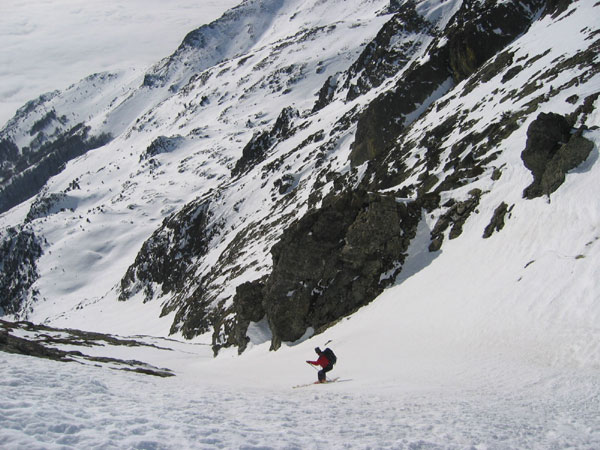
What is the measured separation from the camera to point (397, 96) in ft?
187

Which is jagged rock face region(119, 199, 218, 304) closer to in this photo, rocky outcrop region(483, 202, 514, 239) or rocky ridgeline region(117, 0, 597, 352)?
rocky ridgeline region(117, 0, 597, 352)

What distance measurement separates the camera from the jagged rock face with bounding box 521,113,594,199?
18266 millimetres

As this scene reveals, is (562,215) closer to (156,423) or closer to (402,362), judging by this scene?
(402,362)

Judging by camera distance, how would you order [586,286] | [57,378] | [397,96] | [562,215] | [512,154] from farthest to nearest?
[397,96], [512,154], [562,215], [586,286], [57,378]

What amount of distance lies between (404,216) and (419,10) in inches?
3281

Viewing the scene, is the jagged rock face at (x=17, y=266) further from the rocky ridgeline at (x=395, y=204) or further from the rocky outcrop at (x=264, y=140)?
the rocky ridgeline at (x=395, y=204)

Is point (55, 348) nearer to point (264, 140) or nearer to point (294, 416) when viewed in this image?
point (294, 416)

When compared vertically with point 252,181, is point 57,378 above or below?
below

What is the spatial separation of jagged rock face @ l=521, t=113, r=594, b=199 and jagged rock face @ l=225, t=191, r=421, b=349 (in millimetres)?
7074

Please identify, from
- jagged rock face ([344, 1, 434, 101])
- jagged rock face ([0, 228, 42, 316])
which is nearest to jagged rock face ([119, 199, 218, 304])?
jagged rock face ([344, 1, 434, 101])

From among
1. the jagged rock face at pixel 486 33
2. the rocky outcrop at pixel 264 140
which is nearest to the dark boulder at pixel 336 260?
the jagged rock face at pixel 486 33

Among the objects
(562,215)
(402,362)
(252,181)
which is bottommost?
(402,362)

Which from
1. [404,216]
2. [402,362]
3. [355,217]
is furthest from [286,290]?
[402,362]

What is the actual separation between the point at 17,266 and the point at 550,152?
600 feet
